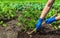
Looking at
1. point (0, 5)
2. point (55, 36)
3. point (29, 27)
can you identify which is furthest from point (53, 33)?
point (0, 5)

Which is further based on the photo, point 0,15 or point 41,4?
point 41,4

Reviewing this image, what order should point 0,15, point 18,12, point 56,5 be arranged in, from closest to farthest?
1. point 0,15
2. point 18,12
3. point 56,5

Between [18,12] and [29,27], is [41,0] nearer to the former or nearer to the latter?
[18,12]

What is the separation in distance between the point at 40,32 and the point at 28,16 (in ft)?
2.00

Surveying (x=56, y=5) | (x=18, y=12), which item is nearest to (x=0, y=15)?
(x=18, y=12)

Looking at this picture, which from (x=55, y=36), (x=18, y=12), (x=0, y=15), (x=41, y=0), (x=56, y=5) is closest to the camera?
(x=55, y=36)

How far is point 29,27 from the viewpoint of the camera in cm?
548

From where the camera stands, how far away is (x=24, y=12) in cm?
599

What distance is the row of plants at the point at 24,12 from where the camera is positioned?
5574 mm

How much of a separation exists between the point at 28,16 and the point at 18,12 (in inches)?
17.1

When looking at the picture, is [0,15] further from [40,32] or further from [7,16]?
[40,32]

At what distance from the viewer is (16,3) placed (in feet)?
22.0

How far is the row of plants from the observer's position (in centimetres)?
557

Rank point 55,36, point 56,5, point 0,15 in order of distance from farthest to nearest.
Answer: point 56,5 < point 0,15 < point 55,36
